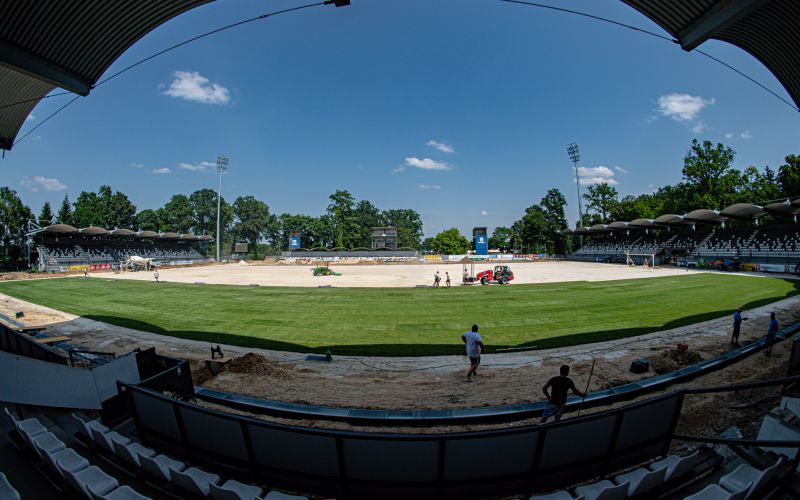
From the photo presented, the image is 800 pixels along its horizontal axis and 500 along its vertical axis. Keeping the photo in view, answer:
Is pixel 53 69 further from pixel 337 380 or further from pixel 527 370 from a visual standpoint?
pixel 527 370

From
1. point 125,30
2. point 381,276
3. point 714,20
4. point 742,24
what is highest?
point 125,30

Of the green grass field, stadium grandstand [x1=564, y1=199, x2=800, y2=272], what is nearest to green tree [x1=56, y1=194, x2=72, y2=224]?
the green grass field

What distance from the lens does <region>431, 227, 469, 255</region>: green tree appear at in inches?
4402

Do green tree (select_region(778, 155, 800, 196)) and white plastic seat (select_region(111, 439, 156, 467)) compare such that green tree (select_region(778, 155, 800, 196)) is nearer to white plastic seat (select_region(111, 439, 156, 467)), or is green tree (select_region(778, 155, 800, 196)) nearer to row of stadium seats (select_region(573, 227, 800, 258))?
row of stadium seats (select_region(573, 227, 800, 258))

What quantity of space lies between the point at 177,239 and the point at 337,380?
93476 millimetres

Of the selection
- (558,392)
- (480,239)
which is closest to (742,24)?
(558,392)

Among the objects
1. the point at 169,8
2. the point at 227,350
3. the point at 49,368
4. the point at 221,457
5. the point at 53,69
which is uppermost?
the point at 169,8

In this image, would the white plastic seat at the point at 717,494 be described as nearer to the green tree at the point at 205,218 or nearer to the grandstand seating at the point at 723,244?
the grandstand seating at the point at 723,244

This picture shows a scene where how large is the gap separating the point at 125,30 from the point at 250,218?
13008cm

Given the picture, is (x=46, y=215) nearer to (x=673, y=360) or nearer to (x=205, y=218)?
(x=205, y=218)

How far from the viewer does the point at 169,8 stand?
8.38 metres

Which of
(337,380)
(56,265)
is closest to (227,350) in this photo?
(337,380)

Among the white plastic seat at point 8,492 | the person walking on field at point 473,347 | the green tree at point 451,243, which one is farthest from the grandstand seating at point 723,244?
the white plastic seat at point 8,492

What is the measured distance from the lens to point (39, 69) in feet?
26.3
